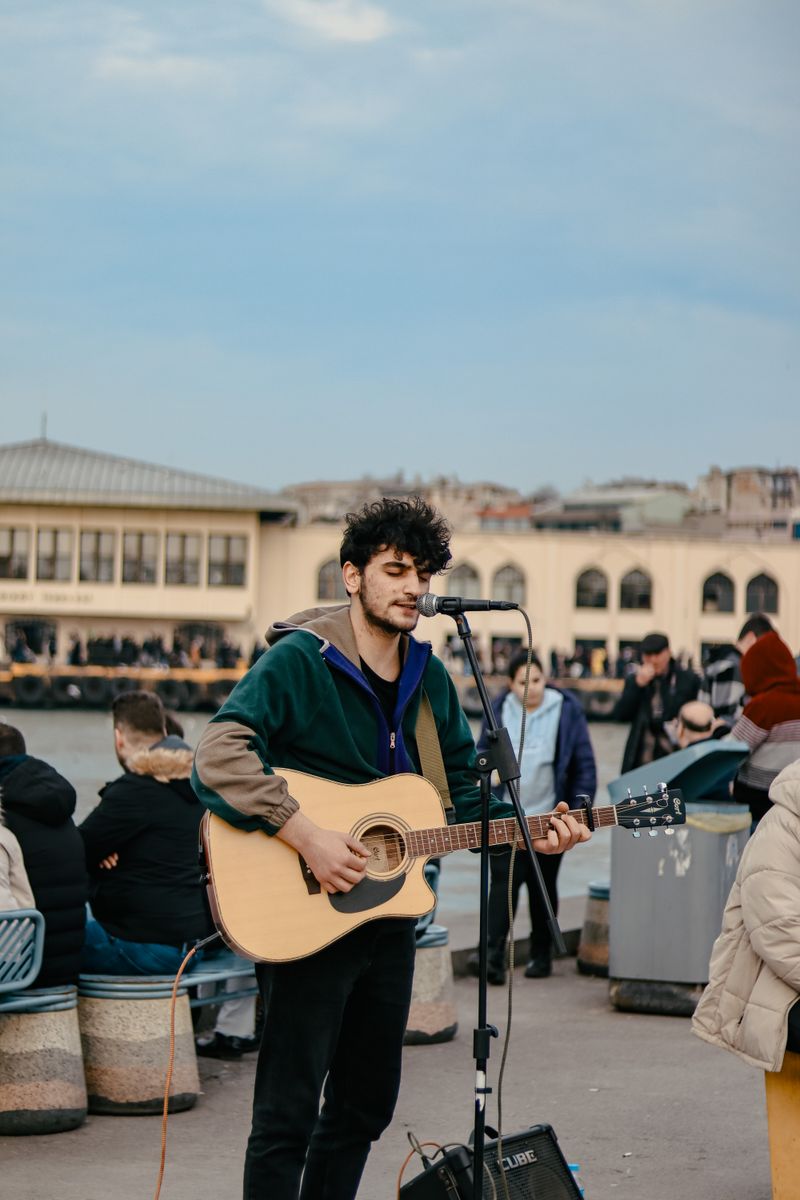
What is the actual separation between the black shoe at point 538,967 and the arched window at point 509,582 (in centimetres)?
6635

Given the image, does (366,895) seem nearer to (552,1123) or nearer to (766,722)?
(552,1123)

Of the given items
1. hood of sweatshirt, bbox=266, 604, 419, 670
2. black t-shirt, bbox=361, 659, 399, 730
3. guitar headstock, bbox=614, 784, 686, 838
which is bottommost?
guitar headstock, bbox=614, 784, 686, 838

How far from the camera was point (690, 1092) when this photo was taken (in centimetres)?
693

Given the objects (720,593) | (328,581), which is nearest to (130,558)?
(328,581)

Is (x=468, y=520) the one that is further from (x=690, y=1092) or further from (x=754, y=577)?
(x=690, y=1092)

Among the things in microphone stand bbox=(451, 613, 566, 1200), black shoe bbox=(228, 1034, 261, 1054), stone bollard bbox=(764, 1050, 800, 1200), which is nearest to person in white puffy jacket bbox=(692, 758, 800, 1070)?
stone bollard bbox=(764, 1050, 800, 1200)

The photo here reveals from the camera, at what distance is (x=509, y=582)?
3034 inches

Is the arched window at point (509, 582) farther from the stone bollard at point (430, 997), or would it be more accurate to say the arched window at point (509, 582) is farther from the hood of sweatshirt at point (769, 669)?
the stone bollard at point (430, 997)

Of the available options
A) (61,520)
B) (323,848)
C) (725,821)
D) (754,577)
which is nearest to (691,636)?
(754,577)

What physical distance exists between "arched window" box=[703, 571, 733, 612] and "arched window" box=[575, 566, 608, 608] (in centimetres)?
488

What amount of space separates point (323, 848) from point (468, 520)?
104 meters

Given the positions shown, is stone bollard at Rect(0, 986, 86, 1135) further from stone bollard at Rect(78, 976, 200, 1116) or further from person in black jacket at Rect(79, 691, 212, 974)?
person in black jacket at Rect(79, 691, 212, 974)

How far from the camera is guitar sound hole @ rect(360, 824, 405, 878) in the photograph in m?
4.21

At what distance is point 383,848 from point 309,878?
238 millimetres
